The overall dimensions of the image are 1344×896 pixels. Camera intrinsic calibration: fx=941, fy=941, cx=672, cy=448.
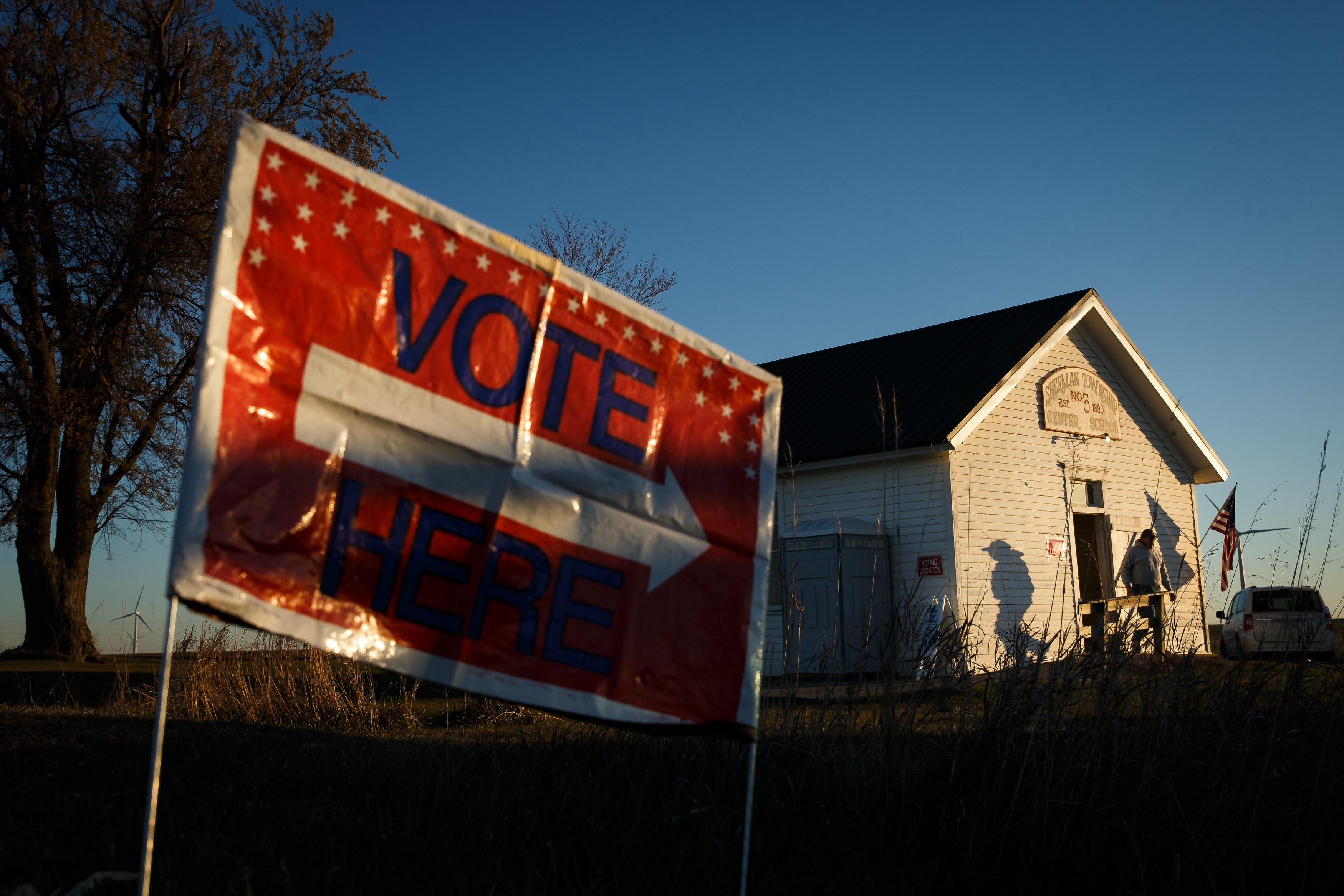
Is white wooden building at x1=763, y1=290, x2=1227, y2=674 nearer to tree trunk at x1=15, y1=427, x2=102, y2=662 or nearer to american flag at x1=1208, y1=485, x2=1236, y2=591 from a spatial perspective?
american flag at x1=1208, y1=485, x2=1236, y2=591

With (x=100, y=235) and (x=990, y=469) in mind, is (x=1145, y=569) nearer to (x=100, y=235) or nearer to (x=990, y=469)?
(x=990, y=469)

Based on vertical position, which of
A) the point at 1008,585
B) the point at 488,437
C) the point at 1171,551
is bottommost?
the point at 488,437

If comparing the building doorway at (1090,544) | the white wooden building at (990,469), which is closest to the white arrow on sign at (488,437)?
the white wooden building at (990,469)

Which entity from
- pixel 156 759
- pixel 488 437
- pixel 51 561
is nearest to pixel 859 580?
pixel 488 437

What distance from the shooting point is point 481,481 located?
9.21 feet

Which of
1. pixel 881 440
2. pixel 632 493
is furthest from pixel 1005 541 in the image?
pixel 632 493

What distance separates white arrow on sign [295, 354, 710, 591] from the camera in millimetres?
2582

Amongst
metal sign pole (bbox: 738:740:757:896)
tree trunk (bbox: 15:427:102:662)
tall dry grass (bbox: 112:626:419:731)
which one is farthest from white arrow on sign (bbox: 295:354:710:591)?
tree trunk (bbox: 15:427:102:662)

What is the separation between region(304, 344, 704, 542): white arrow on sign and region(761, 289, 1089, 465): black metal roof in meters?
11.2

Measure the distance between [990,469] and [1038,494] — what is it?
1211 mm

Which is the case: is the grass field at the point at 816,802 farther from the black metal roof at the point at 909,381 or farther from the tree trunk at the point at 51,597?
the tree trunk at the point at 51,597

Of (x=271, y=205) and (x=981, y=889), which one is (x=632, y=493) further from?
(x=981, y=889)

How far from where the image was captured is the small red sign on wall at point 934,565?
1461 cm

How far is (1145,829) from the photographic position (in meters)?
4.23
